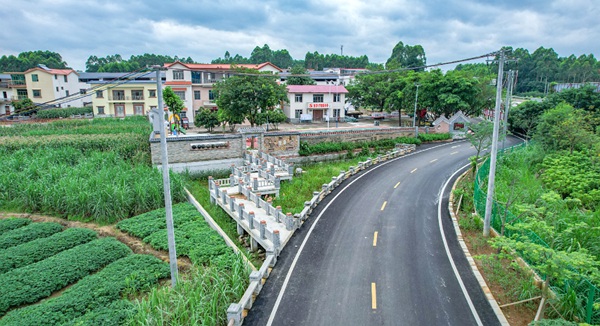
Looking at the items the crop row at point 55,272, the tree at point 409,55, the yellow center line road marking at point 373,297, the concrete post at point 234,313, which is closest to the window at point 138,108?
the crop row at point 55,272

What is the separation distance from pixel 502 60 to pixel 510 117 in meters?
41.7

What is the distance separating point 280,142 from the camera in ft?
113

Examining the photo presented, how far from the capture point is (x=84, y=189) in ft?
72.9

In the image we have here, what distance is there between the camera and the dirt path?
16347mm

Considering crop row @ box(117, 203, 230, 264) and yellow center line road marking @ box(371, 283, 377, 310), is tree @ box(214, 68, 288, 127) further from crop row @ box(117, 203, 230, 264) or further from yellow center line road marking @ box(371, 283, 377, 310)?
yellow center line road marking @ box(371, 283, 377, 310)

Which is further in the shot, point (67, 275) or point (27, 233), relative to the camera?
point (27, 233)

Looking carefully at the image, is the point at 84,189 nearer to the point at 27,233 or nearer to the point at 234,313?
the point at 27,233

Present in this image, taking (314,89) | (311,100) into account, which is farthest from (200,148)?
(311,100)

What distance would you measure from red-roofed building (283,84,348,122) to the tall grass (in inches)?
1896

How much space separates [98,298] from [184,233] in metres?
5.57

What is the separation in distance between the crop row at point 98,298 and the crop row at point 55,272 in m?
0.74

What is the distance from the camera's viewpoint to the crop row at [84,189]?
21.4m

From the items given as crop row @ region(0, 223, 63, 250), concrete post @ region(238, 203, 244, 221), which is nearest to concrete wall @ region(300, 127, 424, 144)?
concrete post @ region(238, 203, 244, 221)

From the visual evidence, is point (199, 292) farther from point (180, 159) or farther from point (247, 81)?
point (247, 81)
